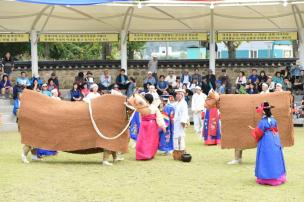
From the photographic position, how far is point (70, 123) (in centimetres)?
1098

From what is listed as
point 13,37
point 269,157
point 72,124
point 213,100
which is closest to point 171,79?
point 13,37

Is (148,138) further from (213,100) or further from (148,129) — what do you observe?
(213,100)

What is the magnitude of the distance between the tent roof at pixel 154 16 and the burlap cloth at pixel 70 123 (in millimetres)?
8237

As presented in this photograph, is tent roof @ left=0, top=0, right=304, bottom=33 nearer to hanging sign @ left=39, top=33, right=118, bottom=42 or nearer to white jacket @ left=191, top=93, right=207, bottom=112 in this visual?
hanging sign @ left=39, top=33, right=118, bottom=42

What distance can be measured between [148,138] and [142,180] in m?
2.39

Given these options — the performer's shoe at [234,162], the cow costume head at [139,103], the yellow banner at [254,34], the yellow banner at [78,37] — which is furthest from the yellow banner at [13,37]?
the performer's shoe at [234,162]

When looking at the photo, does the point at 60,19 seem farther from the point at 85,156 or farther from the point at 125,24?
the point at 85,156

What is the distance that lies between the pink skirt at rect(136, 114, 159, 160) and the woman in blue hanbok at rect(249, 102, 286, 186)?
9.94 feet

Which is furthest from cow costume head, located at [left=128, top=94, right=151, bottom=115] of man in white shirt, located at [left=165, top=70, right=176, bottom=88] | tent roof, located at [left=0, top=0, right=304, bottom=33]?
man in white shirt, located at [left=165, top=70, right=176, bottom=88]

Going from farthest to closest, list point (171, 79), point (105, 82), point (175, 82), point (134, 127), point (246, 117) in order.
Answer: point (171, 79)
point (175, 82)
point (105, 82)
point (134, 127)
point (246, 117)

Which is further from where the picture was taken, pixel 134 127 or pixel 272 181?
pixel 134 127

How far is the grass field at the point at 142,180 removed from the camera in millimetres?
8328

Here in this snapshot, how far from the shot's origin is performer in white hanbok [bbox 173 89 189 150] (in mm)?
11852

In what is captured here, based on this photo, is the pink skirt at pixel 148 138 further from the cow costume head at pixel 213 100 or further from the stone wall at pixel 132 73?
the stone wall at pixel 132 73
